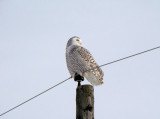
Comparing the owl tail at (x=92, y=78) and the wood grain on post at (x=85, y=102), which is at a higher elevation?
the owl tail at (x=92, y=78)

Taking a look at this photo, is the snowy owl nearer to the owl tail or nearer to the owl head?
the owl tail

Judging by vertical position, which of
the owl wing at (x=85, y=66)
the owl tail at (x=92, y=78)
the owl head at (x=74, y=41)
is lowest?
the owl tail at (x=92, y=78)

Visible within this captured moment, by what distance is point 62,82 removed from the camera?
19.1ft

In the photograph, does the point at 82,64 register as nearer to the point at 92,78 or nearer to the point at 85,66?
the point at 85,66

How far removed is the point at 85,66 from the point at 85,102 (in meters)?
3.60

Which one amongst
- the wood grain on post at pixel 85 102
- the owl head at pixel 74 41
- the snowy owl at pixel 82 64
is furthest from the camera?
the owl head at pixel 74 41

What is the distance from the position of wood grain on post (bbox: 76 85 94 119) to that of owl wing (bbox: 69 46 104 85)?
3319 millimetres

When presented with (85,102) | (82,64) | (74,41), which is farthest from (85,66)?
(85,102)

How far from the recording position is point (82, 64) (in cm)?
849

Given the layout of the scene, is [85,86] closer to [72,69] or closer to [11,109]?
[11,109]

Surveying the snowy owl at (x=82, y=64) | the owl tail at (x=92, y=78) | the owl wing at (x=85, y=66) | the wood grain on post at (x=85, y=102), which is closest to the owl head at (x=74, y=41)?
the snowy owl at (x=82, y=64)

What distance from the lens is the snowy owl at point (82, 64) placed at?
8414 millimetres

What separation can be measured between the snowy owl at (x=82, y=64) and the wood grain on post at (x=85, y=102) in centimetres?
325

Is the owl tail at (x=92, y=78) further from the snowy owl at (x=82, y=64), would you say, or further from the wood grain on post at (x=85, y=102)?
the wood grain on post at (x=85, y=102)
